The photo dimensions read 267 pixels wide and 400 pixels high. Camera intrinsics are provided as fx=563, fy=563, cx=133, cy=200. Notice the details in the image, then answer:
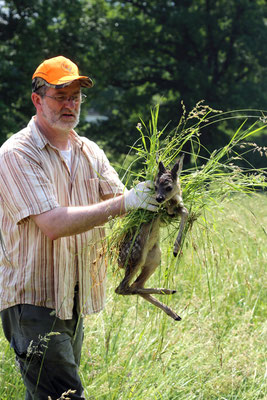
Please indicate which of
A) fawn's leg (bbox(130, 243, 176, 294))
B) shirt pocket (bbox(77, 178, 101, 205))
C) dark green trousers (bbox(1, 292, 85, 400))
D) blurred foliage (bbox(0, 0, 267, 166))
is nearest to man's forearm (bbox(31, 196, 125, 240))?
fawn's leg (bbox(130, 243, 176, 294))

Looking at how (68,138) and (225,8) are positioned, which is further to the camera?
(225,8)

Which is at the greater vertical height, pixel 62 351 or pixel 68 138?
pixel 68 138

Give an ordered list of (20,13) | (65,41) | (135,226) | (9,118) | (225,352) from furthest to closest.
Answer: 1. (65,41)
2. (20,13)
3. (9,118)
4. (225,352)
5. (135,226)

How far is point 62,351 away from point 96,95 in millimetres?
23209

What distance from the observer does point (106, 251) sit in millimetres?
3461

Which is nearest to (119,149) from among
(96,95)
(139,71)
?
(96,95)

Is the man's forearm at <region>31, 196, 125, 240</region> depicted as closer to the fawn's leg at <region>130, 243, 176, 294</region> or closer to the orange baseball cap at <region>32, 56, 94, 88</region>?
the fawn's leg at <region>130, 243, 176, 294</region>

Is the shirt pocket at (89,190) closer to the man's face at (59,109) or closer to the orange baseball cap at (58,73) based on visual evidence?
the man's face at (59,109)

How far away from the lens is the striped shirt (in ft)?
11.2

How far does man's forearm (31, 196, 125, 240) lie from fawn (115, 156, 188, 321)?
19cm

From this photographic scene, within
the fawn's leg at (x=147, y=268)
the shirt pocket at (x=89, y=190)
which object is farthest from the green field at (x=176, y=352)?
the shirt pocket at (x=89, y=190)

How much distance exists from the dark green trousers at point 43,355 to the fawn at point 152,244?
19.3 inches

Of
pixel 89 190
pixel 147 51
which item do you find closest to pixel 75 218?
pixel 89 190

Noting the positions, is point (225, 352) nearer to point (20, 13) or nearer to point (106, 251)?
point (106, 251)
